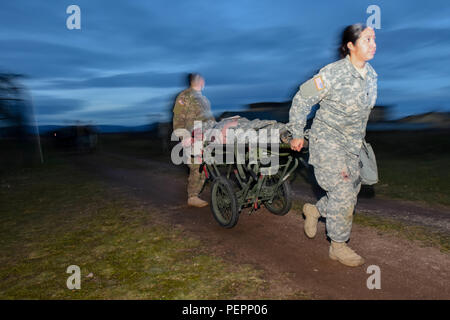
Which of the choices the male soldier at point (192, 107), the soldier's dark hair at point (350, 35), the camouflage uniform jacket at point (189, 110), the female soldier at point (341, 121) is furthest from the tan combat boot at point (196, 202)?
the soldier's dark hair at point (350, 35)

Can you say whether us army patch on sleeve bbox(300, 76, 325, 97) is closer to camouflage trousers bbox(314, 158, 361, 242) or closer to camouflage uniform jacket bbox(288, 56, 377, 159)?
camouflage uniform jacket bbox(288, 56, 377, 159)

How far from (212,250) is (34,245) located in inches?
104

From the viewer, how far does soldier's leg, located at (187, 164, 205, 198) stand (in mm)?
6289

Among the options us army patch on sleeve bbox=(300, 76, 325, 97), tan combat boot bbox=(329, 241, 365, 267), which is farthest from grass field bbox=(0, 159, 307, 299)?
us army patch on sleeve bbox=(300, 76, 325, 97)

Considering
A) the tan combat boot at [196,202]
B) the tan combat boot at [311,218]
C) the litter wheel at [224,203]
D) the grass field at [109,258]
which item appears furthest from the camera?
the tan combat boot at [196,202]

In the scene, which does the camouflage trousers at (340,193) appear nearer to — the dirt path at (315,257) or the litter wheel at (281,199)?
the dirt path at (315,257)

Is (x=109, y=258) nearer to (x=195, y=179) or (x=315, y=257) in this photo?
(x=315, y=257)

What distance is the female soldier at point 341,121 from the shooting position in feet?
10.7

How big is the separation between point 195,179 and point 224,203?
147 cm

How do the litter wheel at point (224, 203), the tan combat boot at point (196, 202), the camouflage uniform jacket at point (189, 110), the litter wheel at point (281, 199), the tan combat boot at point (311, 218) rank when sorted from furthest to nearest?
the tan combat boot at point (196, 202) → the camouflage uniform jacket at point (189, 110) → the litter wheel at point (281, 199) → the litter wheel at point (224, 203) → the tan combat boot at point (311, 218)

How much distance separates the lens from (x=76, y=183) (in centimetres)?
1020

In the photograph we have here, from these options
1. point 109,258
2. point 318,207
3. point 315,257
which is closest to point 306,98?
point 318,207
